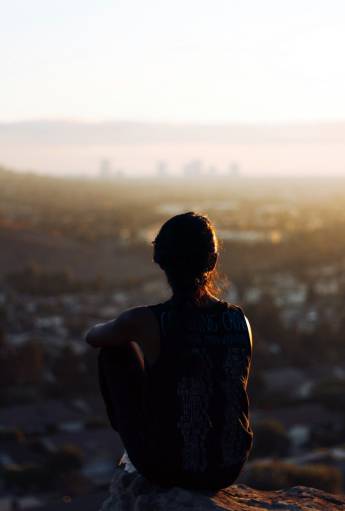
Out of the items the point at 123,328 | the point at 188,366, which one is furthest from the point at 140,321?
the point at 188,366

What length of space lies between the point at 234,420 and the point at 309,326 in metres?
24.1

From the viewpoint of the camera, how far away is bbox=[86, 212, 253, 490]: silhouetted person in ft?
8.55

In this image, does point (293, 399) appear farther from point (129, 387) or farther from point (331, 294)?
point (331, 294)

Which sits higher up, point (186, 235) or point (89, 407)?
point (186, 235)

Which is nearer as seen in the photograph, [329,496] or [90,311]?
[329,496]

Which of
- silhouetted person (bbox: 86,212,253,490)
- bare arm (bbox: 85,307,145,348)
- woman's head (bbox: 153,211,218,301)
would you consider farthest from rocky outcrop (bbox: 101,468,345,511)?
woman's head (bbox: 153,211,218,301)

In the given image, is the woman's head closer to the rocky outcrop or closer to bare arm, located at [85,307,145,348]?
bare arm, located at [85,307,145,348]

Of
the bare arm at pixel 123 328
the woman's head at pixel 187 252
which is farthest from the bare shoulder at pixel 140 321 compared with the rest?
the woman's head at pixel 187 252

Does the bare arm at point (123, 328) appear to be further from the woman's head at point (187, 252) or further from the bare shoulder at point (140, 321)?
the woman's head at point (187, 252)

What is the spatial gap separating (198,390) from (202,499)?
1.07ft

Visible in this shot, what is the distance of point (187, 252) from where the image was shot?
2613 mm

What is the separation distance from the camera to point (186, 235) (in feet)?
8.55

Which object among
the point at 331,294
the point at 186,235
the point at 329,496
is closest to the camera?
the point at 186,235

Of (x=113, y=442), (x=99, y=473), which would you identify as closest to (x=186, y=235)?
(x=99, y=473)
